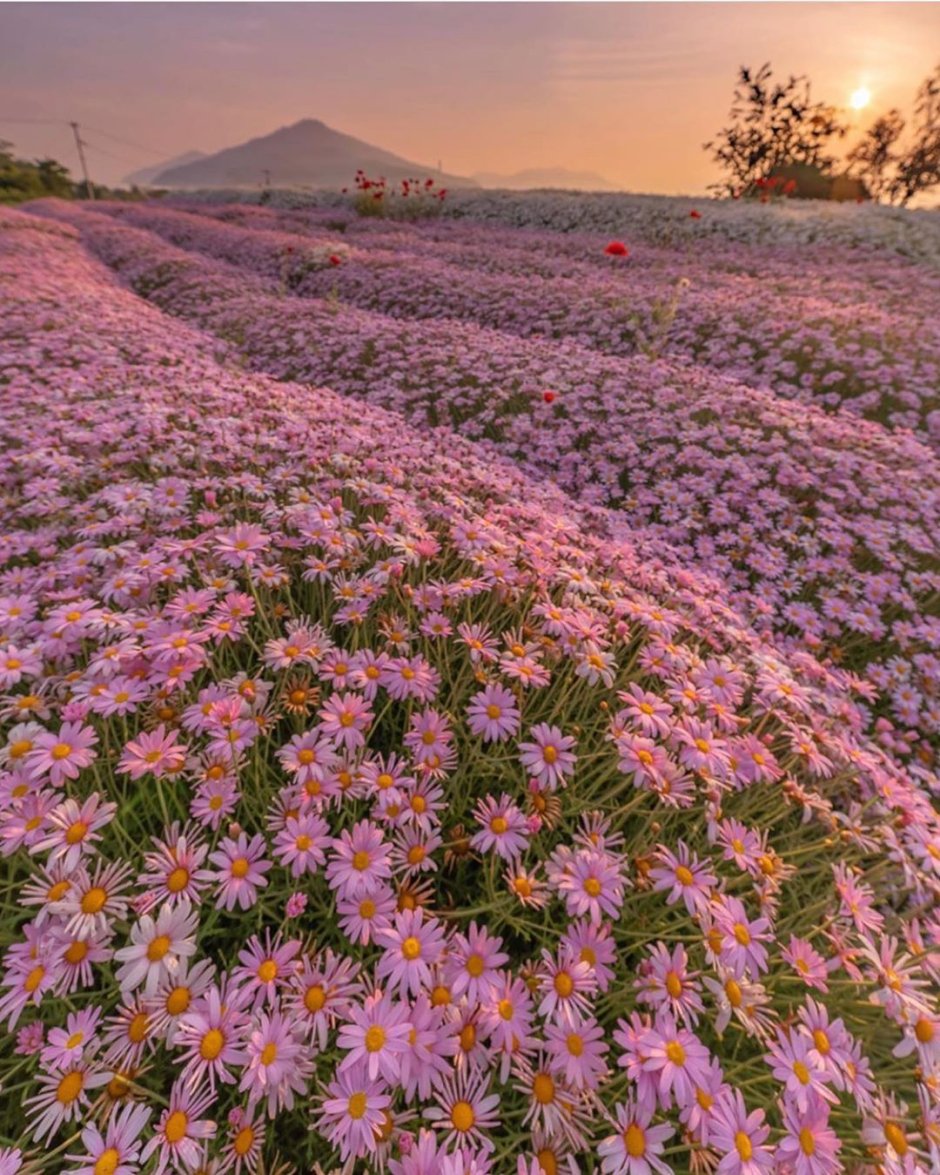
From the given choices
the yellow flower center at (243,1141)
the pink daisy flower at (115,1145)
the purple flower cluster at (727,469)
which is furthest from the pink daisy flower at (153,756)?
the purple flower cluster at (727,469)

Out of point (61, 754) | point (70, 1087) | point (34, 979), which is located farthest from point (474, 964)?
point (61, 754)

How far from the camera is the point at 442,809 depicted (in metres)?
2.35

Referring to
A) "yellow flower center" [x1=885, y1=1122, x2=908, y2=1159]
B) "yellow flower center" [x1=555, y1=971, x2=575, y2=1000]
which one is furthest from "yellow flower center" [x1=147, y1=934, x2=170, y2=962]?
"yellow flower center" [x1=885, y1=1122, x2=908, y2=1159]

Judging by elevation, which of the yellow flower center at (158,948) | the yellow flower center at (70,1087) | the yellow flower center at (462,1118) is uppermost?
the yellow flower center at (158,948)

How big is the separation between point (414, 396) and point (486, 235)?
20.4 m

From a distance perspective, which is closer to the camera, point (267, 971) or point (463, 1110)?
point (463, 1110)

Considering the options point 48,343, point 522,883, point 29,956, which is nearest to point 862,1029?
point 522,883

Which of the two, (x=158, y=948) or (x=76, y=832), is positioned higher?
(x=76, y=832)

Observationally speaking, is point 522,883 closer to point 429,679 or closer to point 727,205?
point 429,679

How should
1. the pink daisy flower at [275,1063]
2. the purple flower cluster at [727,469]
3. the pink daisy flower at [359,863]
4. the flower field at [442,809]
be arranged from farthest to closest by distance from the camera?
1. the purple flower cluster at [727,469]
2. the pink daisy flower at [359,863]
3. the flower field at [442,809]
4. the pink daisy flower at [275,1063]

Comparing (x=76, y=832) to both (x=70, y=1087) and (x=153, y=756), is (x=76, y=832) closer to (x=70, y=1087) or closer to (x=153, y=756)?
(x=153, y=756)

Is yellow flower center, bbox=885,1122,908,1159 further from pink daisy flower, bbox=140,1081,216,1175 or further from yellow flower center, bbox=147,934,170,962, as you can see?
yellow flower center, bbox=147,934,170,962

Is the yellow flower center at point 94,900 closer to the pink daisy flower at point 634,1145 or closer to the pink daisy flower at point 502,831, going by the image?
the pink daisy flower at point 502,831

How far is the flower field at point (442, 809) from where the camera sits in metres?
1.59
